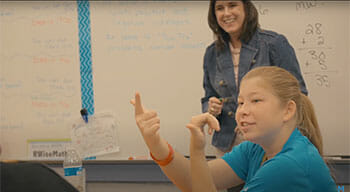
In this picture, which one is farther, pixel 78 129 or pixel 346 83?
pixel 78 129

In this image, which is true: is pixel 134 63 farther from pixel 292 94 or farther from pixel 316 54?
pixel 292 94

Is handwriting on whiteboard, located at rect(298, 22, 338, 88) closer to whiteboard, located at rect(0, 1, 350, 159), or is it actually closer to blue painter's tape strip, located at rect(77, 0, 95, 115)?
whiteboard, located at rect(0, 1, 350, 159)

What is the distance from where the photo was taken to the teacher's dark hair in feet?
7.06

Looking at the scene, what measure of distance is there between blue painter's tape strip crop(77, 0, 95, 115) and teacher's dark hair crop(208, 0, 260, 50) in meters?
1.02

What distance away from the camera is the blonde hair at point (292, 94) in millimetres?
1253

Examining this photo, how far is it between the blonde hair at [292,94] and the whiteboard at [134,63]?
1303 mm

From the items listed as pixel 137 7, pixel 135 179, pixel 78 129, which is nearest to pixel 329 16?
pixel 137 7

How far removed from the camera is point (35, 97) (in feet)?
9.48

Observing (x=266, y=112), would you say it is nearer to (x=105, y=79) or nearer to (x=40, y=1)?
(x=105, y=79)

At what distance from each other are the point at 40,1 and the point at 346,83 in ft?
7.21

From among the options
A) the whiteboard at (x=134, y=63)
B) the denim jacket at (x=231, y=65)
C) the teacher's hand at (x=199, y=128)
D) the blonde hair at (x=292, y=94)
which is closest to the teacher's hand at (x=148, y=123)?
the teacher's hand at (x=199, y=128)

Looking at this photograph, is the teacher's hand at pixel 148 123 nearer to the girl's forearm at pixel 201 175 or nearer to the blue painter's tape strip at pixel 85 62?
the girl's forearm at pixel 201 175

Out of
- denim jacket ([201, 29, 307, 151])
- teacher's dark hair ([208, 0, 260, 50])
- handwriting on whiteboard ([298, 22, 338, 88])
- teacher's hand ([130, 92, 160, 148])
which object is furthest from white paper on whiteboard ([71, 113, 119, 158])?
teacher's hand ([130, 92, 160, 148])

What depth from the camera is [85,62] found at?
2.84m
